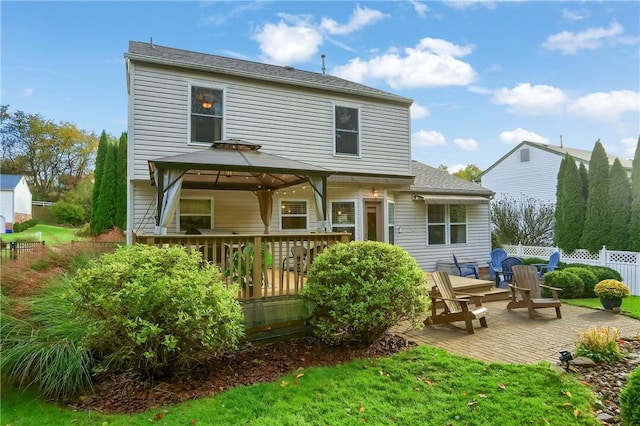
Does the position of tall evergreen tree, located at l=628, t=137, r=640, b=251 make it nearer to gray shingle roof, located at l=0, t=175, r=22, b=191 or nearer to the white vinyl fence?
the white vinyl fence

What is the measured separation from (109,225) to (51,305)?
15.1 metres

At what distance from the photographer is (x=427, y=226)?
1266 centimetres

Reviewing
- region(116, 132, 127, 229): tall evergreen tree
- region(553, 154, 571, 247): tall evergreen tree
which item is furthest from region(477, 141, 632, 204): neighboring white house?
region(116, 132, 127, 229): tall evergreen tree

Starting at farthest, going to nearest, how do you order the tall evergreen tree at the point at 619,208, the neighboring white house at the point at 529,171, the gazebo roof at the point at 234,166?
the neighboring white house at the point at 529,171, the tall evergreen tree at the point at 619,208, the gazebo roof at the point at 234,166

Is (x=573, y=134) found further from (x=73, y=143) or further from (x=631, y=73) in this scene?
(x=73, y=143)

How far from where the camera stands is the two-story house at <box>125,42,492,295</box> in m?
7.04

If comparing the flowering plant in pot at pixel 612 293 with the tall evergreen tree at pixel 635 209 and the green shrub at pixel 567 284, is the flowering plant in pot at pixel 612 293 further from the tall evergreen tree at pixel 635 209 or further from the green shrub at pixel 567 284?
the tall evergreen tree at pixel 635 209

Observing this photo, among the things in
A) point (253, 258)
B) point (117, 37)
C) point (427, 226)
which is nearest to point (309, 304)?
point (253, 258)

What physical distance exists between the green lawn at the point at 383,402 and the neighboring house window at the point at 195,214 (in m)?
5.49

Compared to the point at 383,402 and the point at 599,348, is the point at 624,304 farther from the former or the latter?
the point at 383,402

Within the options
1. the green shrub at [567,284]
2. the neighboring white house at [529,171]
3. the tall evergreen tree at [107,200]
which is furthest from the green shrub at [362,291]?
the neighboring white house at [529,171]

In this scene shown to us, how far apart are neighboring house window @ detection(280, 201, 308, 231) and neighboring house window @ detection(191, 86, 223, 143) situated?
275 cm

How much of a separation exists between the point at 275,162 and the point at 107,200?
15382mm

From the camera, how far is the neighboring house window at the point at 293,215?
34.2 feet
